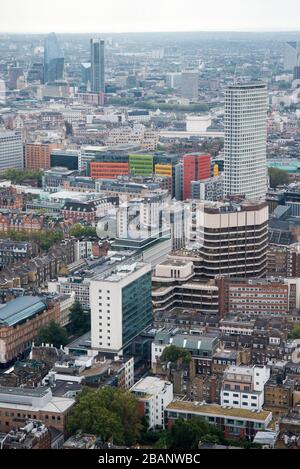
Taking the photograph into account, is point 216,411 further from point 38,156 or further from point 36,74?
point 36,74

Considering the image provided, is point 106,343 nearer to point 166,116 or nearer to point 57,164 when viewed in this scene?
point 57,164

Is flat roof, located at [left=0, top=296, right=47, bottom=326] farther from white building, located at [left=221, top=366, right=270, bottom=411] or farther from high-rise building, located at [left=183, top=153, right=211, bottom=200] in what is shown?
high-rise building, located at [left=183, top=153, right=211, bottom=200]

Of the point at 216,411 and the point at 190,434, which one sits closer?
the point at 190,434

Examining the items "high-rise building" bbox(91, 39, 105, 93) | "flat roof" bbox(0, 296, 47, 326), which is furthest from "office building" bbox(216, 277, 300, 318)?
"high-rise building" bbox(91, 39, 105, 93)

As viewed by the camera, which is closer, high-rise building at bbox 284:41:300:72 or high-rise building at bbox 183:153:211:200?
high-rise building at bbox 183:153:211:200

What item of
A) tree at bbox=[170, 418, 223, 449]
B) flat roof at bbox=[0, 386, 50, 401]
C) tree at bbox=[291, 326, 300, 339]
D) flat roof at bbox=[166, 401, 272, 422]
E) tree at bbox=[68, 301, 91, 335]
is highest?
flat roof at bbox=[0, 386, 50, 401]

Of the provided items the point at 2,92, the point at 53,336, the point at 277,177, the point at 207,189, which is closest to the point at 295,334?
the point at 53,336
